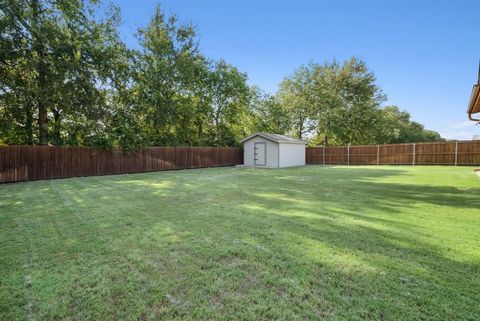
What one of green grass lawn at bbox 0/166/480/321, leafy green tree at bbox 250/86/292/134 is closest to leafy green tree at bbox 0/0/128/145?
green grass lawn at bbox 0/166/480/321

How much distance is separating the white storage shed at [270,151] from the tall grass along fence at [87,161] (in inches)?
99.2

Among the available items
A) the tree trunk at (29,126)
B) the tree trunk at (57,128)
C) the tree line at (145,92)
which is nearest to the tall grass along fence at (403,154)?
the tree line at (145,92)

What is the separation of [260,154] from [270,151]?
84cm

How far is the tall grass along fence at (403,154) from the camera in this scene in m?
14.6

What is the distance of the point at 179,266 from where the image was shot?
2297mm

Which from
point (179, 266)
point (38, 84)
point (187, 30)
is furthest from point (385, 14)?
point (38, 84)

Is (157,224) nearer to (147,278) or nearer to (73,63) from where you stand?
(147,278)

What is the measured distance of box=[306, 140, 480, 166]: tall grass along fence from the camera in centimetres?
1460

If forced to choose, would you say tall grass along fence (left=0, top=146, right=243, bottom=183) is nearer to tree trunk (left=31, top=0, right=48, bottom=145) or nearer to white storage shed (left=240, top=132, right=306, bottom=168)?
tree trunk (left=31, top=0, right=48, bottom=145)

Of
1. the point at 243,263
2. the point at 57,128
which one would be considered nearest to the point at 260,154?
the point at 57,128

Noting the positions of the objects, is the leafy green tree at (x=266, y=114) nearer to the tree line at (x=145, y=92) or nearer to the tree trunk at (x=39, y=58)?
the tree line at (x=145, y=92)

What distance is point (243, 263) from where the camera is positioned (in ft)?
7.65

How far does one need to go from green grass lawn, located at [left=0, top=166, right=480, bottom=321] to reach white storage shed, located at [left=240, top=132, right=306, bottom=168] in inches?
464

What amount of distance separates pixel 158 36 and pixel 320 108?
52.2 ft
